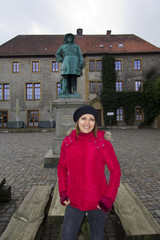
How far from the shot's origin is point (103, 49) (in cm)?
2327

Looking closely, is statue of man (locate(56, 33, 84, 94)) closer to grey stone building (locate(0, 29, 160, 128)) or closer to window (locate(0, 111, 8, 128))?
grey stone building (locate(0, 29, 160, 128))

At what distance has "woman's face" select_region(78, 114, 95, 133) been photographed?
1.49 meters

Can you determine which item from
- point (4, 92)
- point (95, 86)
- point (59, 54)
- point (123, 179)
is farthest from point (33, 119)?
point (123, 179)

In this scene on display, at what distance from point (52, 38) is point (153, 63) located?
50.8 feet

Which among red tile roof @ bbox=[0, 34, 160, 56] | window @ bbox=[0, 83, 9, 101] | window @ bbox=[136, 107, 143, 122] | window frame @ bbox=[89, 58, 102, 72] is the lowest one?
window @ bbox=[136, 107, 143, 122]

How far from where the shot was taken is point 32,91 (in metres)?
22.8

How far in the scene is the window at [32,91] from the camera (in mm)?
22780

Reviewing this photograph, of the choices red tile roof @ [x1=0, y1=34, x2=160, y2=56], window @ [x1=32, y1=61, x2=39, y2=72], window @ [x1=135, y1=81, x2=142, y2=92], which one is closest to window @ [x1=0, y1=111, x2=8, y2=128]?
window @ [x1=32, y1=61, x2=39, y2=72]

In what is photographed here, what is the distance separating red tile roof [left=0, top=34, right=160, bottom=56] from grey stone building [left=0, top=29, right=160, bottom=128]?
134mm

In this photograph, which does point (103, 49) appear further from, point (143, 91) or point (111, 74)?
point (143, 91)

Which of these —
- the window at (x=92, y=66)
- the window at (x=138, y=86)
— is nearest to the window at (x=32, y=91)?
the window at (x=92, y=66)

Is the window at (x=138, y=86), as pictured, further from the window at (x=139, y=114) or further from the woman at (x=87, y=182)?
the woman at (x=87, y=182)

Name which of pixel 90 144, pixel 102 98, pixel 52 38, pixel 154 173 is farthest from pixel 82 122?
pixel 52 38

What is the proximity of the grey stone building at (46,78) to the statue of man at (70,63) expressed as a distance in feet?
55.4
